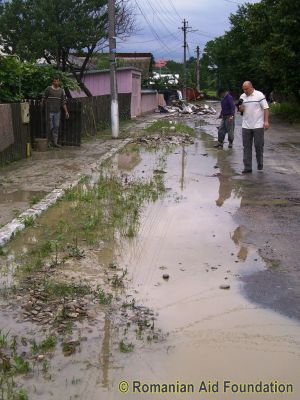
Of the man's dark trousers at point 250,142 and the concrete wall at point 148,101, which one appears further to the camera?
the concrete wall at point 148,101

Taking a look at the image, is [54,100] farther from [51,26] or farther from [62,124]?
[51,26]

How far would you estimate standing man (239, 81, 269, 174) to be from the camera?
11211 mm

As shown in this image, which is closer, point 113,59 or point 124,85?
point 113,59

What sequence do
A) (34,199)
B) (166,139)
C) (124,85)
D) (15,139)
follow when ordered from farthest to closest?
(124,85), (166,139), (15,139), (34,199)

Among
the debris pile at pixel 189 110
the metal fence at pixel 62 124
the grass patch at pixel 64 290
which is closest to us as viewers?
the grass patch at pixel 64 290

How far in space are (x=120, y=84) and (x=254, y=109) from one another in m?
23.3

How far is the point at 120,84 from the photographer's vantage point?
33.7m

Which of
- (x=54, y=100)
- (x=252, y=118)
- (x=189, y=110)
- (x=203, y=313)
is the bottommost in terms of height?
(x=203, y=313)

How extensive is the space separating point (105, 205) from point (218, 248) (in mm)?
2487

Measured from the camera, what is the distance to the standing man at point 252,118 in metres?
11.2

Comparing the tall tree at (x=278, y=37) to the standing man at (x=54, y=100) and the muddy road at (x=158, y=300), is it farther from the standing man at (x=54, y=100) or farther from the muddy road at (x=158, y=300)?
the muddy road at (x=158, y=300)

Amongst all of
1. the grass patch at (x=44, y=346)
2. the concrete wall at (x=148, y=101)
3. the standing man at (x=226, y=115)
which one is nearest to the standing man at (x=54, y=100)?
the standing man at (x=226, y=115)

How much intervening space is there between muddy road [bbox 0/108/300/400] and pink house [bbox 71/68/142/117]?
21.3 metres

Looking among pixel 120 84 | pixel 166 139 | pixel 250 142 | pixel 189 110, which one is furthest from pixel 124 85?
pixel 250 142
